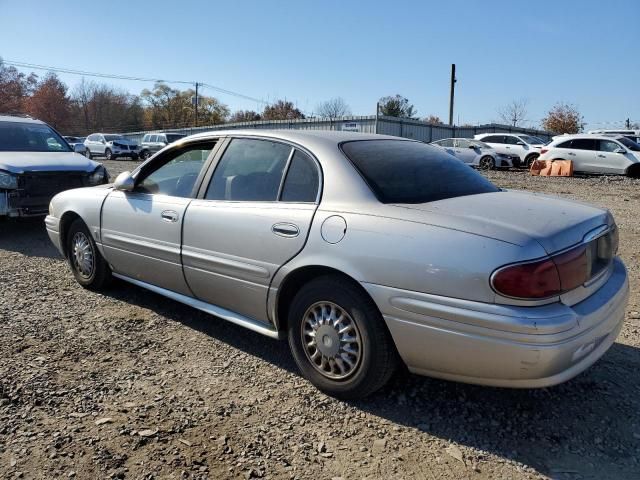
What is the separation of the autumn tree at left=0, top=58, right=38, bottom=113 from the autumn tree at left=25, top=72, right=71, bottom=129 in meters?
0.70

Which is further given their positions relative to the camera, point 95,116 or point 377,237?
point 95,116

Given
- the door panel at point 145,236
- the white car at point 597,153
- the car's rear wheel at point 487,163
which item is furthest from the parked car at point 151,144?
the door panel at point 145,236

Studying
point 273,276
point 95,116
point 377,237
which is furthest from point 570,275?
point 95,116

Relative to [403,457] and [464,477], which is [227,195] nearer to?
[403,457]

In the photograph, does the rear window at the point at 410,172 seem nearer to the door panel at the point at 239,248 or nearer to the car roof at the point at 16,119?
the door panel at the point at 239,248

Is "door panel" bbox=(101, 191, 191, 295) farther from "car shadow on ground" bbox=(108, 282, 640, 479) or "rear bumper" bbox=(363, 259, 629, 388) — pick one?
"rear bumper" bbox=(363, 259, 629, 388)

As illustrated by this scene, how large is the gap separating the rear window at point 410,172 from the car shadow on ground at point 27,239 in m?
4.66

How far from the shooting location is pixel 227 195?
3.55 metres

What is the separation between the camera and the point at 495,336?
234cm

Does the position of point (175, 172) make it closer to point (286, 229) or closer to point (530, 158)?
point (286, 229)

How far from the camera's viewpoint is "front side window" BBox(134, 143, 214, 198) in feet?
12.6

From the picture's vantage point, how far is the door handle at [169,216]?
3.74 metres

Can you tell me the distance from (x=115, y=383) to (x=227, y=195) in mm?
1386

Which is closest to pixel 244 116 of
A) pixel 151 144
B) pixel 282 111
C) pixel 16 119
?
pixel 282 111
